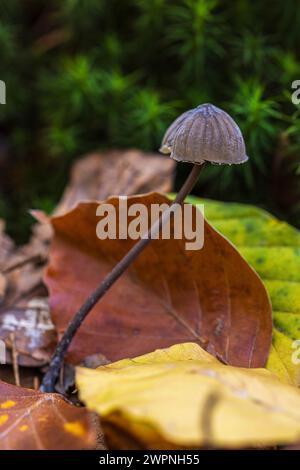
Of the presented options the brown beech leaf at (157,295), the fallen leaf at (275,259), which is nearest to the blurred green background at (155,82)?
the fallen leaf at (275,259)

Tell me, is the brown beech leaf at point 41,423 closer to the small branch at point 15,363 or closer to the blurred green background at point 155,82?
the small branch at point 15,363

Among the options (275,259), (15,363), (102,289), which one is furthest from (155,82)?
(15,363)

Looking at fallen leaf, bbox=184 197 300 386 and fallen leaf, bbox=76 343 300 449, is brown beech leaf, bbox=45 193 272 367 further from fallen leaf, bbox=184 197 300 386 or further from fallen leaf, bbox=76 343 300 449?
fallen leaf, bbox=76 343 300 449

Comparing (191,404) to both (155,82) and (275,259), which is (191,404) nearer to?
(275,259)

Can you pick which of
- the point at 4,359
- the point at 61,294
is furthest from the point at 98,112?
the point at 4,359

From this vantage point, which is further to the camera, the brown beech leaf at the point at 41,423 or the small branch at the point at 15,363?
the small branch at the point at 15,363
